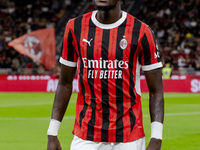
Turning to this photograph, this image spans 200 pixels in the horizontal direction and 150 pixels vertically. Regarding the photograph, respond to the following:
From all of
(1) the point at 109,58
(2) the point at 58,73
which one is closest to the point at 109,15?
(1) the point at 109,58

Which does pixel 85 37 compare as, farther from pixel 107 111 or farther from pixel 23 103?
pixel 23 103

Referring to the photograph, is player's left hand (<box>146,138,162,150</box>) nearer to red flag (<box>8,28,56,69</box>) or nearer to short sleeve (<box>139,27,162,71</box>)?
short sleeve (<box>139,27,162,71</box>)

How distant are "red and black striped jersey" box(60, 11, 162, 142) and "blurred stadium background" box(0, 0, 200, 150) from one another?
371 millimetres

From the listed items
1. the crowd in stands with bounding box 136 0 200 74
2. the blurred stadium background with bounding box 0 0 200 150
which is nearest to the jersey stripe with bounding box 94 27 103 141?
the blurred stadium background with bounding box 0 0 200 150

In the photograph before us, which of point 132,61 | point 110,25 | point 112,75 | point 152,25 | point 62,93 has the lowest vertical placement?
point 152,25

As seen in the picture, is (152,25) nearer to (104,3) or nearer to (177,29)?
(177,29)

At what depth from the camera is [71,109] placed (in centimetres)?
1591

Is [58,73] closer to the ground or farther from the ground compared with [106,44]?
closer to the ground

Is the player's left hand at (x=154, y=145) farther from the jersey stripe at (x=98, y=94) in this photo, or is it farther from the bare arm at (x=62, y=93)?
the bare arm at (x=62, y=93)

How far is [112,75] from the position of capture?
3.65 meters

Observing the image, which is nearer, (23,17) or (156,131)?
(156,131)

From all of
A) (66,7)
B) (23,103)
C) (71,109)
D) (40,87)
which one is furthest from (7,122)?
(66,7)

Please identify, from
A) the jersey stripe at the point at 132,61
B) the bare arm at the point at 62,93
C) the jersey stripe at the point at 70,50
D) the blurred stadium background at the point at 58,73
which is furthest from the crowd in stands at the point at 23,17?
the jersey stripe at the point at 132,61

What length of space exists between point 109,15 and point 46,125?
863cm
